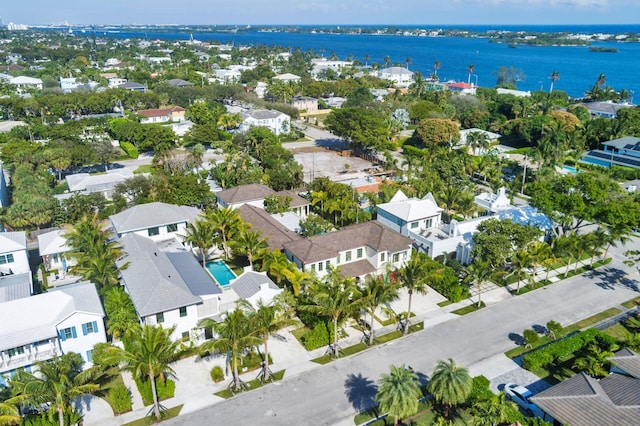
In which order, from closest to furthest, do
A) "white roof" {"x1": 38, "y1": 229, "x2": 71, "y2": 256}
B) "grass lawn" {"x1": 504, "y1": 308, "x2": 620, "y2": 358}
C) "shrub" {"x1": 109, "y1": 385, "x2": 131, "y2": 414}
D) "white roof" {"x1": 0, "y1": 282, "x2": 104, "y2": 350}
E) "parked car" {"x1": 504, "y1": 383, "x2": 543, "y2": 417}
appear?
"parked car" {"x1": 504, "y1": 383, "x2": 543, "y2": 417}, "shrub" {"x1": 109, "y1": 385, "x2": 131, "y2": 414}, "white roof" {"x1": 0, "y1": 282, "x2": 104, "y2": 350}, "grass lawn" {"x1": 504, "y1": 308, "x2": 620, "y2": 358}, "white roof" {"x1": 38, "y1": 229, "x2": 71, "y2": 256}

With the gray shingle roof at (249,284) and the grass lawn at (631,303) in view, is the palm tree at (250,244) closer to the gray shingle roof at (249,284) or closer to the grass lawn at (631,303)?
the gray shingle roof at (249,284)

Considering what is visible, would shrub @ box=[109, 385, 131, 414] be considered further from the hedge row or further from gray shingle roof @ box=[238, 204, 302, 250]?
the hedge row

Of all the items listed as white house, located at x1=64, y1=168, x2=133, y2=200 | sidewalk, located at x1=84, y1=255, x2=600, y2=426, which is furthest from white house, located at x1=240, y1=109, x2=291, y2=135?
sidewalk, located at x1=84, y1=255, x2=600, y2=426

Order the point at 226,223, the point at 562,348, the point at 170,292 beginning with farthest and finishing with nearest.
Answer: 1. the point at 226,223
2. the point at 170,292
3. the point at 562,348

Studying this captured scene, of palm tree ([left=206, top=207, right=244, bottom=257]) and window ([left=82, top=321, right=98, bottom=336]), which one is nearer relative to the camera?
window ([left=82, top=321, right=98, bottom=336])

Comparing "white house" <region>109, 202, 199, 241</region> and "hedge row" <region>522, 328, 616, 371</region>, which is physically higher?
"white house" <region>109, 202, 199, 241</region>

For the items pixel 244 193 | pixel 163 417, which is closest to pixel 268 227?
pixel 244 193

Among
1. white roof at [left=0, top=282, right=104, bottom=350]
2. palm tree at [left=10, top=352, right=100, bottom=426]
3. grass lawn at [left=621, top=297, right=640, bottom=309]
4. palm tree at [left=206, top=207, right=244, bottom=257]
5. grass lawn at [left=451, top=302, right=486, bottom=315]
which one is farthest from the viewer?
palm tree at [left=206, top=207, right=244, bottom=257]

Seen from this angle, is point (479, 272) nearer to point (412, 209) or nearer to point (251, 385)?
point (412, 209)
